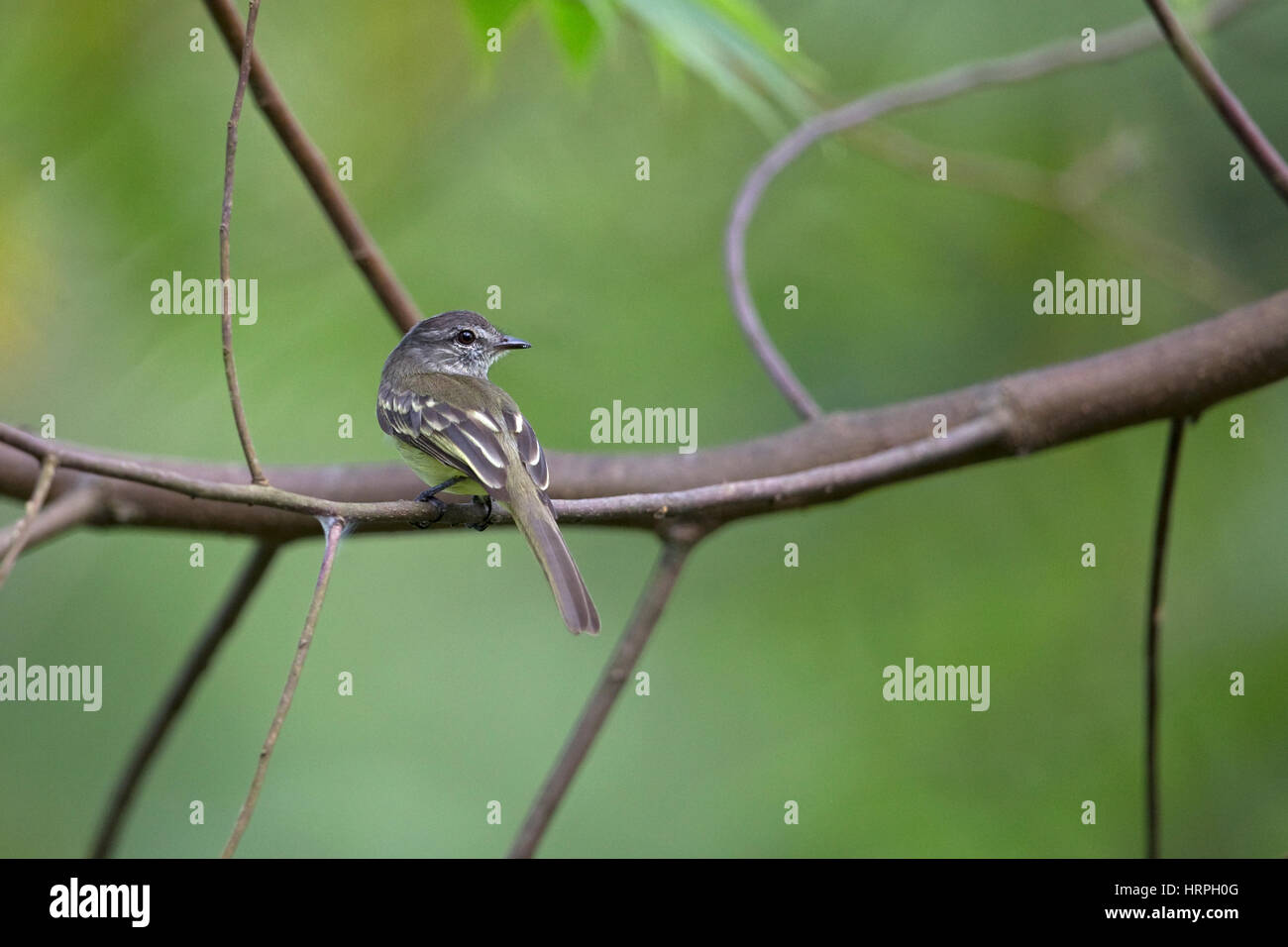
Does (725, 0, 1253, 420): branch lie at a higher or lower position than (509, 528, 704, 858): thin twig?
higher

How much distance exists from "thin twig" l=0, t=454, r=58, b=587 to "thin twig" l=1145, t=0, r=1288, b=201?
91.1 inches

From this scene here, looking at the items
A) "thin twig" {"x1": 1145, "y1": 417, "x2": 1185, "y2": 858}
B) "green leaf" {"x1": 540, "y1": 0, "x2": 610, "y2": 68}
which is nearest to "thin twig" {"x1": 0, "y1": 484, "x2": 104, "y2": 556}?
"green leaf" {"x1": 540, "y1": 0, "x2": 610, "y2": 68}

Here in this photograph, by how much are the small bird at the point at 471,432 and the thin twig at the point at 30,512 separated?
82 centimetres

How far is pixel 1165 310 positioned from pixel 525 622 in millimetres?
3144

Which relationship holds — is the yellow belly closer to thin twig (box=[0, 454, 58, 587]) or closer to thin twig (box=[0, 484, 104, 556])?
thin twig (box=[0, 484, 104, 556])

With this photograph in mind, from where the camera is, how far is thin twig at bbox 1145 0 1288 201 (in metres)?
2.71

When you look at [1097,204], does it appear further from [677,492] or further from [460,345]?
[677,492]

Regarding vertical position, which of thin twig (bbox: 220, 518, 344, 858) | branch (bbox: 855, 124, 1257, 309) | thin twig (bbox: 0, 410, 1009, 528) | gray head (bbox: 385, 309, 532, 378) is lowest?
thin twig (bbox: 220, 518, 344, 858)

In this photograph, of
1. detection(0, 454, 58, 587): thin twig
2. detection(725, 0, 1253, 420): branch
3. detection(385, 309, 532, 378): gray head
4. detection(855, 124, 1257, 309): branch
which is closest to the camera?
detection(0, 454, 58, 587): thin twig

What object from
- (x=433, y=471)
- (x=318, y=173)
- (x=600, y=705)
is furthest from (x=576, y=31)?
(x=600, y=705)

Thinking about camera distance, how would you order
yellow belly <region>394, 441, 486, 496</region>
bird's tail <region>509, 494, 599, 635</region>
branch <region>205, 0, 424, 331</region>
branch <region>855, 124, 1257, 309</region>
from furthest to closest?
branch <region>855, 124, 1257, 309</region> → yellow belly <region>394, 441, 486, 496</region> → branch <region>205, 0, 424, 331</region> → bird's tail <region>509, 494, 599, 635</region>

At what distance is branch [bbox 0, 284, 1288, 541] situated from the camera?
8.93 feet

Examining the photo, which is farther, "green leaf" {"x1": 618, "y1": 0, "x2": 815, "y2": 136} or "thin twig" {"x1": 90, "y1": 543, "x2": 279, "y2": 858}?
"thin twig" {"x1": 90, "y1": 543, "x2": 279, "y2": 858}

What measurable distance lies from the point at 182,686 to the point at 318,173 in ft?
4.48
